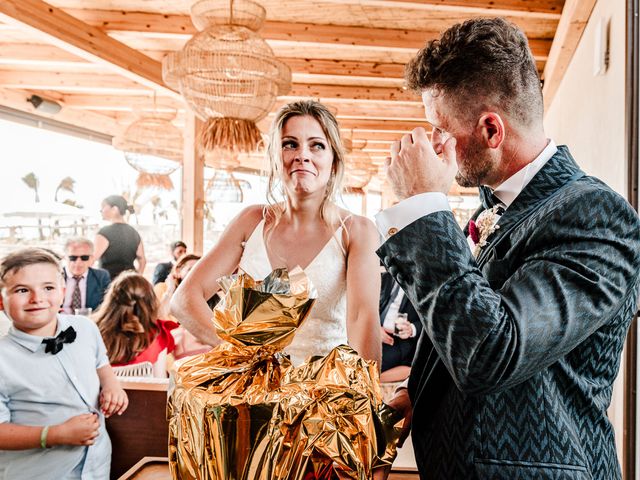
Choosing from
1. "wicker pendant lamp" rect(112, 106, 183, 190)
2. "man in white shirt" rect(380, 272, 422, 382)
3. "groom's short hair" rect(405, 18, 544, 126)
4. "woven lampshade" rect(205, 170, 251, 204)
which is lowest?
"man in white shirt" rect(380, 272, 422, 382)

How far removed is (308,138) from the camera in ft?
5.18

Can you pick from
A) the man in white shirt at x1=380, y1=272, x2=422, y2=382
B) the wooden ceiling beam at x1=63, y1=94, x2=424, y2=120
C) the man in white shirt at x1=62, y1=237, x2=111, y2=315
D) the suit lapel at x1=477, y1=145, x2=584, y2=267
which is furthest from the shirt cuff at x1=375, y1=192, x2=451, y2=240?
the wooden ceiling beam at x1=63, y1=94, x2=424, y2=120

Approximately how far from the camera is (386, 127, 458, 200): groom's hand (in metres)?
0.78

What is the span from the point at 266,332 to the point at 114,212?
16.3 feet

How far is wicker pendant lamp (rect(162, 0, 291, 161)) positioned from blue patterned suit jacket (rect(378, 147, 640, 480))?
2.51 meters

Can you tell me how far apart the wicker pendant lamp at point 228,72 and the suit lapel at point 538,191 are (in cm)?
247

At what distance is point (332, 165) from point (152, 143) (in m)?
4.48

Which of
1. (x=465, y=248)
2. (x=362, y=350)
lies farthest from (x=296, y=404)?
(x=362, y=350)

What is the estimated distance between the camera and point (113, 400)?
1.81 metres

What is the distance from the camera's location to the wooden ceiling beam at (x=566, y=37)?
2877 mm

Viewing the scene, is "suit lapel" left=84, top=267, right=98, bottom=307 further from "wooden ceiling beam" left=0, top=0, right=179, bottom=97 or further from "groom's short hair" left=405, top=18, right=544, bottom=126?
"groom's short hair" left=405, top=18, right=544, bottom=126

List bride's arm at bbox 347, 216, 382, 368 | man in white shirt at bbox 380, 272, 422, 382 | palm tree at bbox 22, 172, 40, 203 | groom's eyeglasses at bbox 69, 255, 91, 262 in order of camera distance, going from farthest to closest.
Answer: palm tree at bbox 22, 172, 40, 203 < groom's eyeglasses at bbox 69, 255, 91, 262 < man in white shirt at bbox 380, 272, 422, 382 < bride's arm at bbox 347, 216, 382, 368

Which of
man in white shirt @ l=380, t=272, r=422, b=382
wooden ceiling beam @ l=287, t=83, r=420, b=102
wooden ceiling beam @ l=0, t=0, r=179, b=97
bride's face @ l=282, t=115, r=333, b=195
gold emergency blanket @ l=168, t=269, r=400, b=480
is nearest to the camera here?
gold emergency blanket @ l=168, t=269, r=400, b=480

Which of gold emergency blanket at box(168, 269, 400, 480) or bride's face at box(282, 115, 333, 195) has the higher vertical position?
bride's face at box(282, 115, 333, 195)
